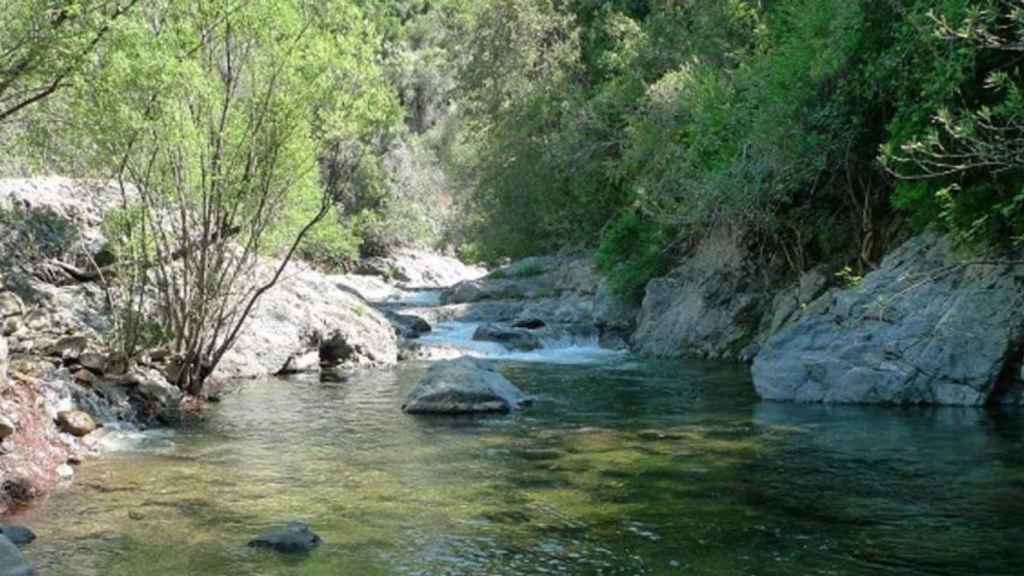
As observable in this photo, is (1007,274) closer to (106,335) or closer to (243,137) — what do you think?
(243,137)

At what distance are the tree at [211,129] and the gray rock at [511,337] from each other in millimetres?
11315

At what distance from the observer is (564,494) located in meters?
12.5

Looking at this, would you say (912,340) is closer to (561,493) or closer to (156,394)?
(561,493)

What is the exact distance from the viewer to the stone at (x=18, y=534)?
10122 millimetres

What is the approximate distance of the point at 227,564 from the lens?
9.68 metres

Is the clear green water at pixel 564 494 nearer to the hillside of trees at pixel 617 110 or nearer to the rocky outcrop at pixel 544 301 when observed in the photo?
the hillside of trees at pixel 617 110

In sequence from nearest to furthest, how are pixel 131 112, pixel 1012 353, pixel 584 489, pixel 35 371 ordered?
pixel 584 489, pixel 35 371, pixel 131 112, pixel 1012 353

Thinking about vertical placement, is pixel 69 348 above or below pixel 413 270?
below

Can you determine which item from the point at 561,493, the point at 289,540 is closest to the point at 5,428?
the point at 289,540

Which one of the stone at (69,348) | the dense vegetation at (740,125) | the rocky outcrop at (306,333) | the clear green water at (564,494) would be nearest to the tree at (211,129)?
the stone at (69,348)

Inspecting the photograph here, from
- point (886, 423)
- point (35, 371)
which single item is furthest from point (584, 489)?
point (35, 371)

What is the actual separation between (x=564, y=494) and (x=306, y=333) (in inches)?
589

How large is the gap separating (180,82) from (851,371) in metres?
13.0

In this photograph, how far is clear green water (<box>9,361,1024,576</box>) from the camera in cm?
984
